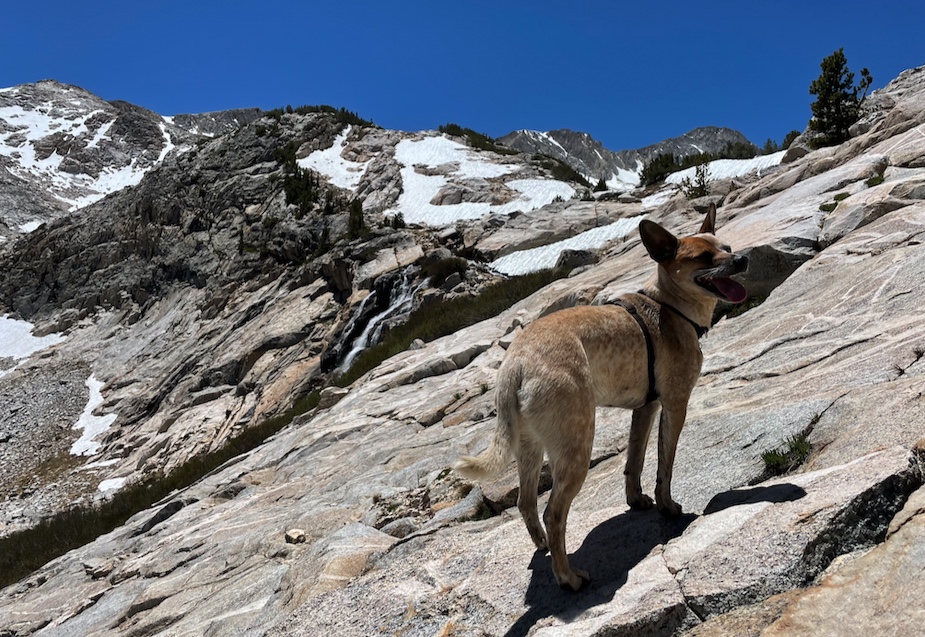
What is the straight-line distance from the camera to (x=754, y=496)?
12.4 ft

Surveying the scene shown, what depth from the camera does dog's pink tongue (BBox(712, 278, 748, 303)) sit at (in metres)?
4.12

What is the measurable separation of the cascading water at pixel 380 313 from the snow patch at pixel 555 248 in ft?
12.9

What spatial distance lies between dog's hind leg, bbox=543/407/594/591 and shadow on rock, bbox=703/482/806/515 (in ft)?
3.14

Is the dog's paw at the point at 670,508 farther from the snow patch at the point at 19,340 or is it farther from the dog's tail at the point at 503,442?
the snow patch at the point at 19,340

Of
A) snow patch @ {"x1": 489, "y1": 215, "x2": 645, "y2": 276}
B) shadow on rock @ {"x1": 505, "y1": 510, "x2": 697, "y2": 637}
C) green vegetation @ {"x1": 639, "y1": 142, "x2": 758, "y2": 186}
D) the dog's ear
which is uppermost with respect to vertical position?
green vegetation @ {"x1": 639, "y1": 142, "x2": 758, "y2": 186}

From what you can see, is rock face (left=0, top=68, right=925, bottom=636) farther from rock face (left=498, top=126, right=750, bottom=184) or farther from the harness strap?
rock face (left=498, top=126, right=750, bottom=184)

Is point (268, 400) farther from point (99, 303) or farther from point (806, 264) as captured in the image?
point (99, 303)

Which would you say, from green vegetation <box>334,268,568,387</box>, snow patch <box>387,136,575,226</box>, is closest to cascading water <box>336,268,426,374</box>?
green vegetation <box>334,268,568,387</box>

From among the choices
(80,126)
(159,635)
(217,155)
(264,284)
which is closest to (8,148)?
(80,126)

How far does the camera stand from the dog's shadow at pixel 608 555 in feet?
11.6

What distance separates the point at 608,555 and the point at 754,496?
99cm

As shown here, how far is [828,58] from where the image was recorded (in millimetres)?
23812

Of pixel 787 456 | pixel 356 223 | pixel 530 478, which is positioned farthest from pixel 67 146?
pixel 787 456

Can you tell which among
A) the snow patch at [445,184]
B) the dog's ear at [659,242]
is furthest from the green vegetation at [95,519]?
the snow patch at [445,184]
